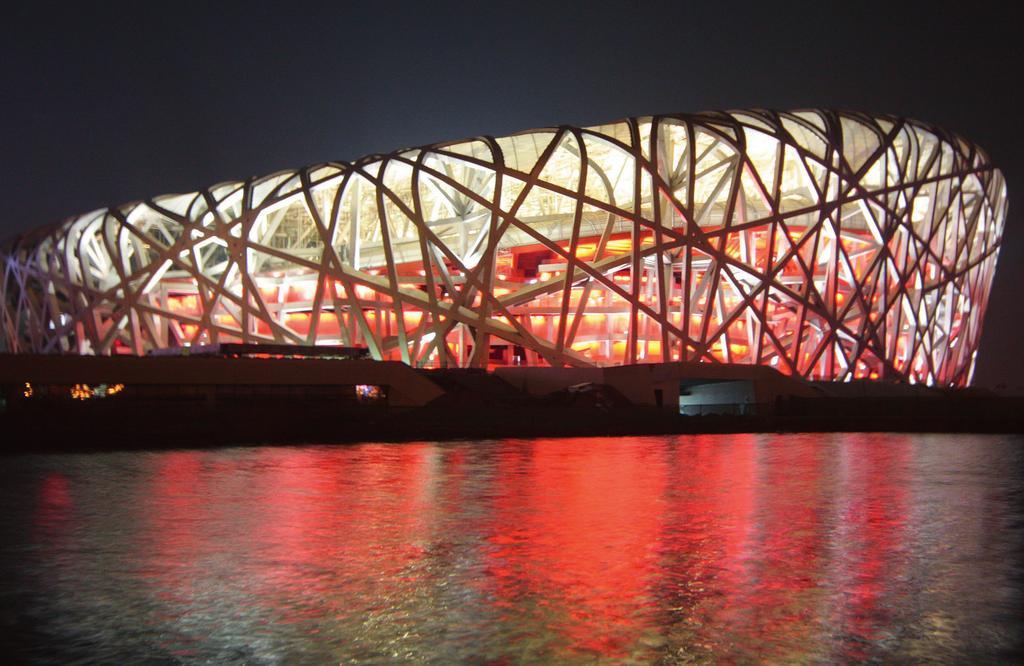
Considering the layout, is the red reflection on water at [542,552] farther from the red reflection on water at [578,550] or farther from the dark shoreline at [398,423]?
the dark shoreline at [398,423]

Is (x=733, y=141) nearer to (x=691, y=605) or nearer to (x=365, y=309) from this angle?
(x=365, y=309)

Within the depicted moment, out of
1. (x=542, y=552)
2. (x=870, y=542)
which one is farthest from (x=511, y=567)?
(x=870, y=542)

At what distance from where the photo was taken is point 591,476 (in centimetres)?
1628

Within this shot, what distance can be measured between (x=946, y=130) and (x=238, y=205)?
36517 millimetres

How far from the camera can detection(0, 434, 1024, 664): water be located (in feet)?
18.6

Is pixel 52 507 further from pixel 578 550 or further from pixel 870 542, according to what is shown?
pixel 870 542

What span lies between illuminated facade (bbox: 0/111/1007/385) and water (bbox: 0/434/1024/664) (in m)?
28.8

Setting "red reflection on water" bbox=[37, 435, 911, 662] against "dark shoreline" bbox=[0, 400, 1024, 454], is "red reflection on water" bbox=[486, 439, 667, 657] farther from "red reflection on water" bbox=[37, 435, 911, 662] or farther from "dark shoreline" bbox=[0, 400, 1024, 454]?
"dark shoreline" bbox=[0, 400, 1024, 454]

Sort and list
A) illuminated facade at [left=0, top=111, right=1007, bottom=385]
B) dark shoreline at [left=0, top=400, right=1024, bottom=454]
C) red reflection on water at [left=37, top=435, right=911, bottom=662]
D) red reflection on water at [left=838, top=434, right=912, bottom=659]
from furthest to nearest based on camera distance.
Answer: illuminated facade at [left=0, top=111, right=1007, bottom=385] → dark shoreline at [left=0, top=400, right=1024, bottom=454] → red reflection on water at [left=838, top=434, right=912, bottom=659] → red reflection on water at [left=37, top=435, right=911, bottom=662]

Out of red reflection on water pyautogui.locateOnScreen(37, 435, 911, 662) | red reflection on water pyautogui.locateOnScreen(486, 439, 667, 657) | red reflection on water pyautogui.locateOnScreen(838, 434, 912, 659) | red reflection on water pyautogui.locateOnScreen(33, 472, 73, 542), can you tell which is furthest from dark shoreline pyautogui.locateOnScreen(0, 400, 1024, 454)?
red reflection on water pyautogui.locateOnScreen(838, 434, 912, 659)

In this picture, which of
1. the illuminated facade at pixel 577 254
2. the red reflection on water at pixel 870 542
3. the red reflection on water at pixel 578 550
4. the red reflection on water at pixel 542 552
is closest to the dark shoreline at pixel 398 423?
the red reflection on water at pixel 542 552

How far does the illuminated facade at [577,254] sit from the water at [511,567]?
1135 inches

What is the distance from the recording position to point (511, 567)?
7965 millimetres

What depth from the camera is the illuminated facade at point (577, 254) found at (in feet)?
147
